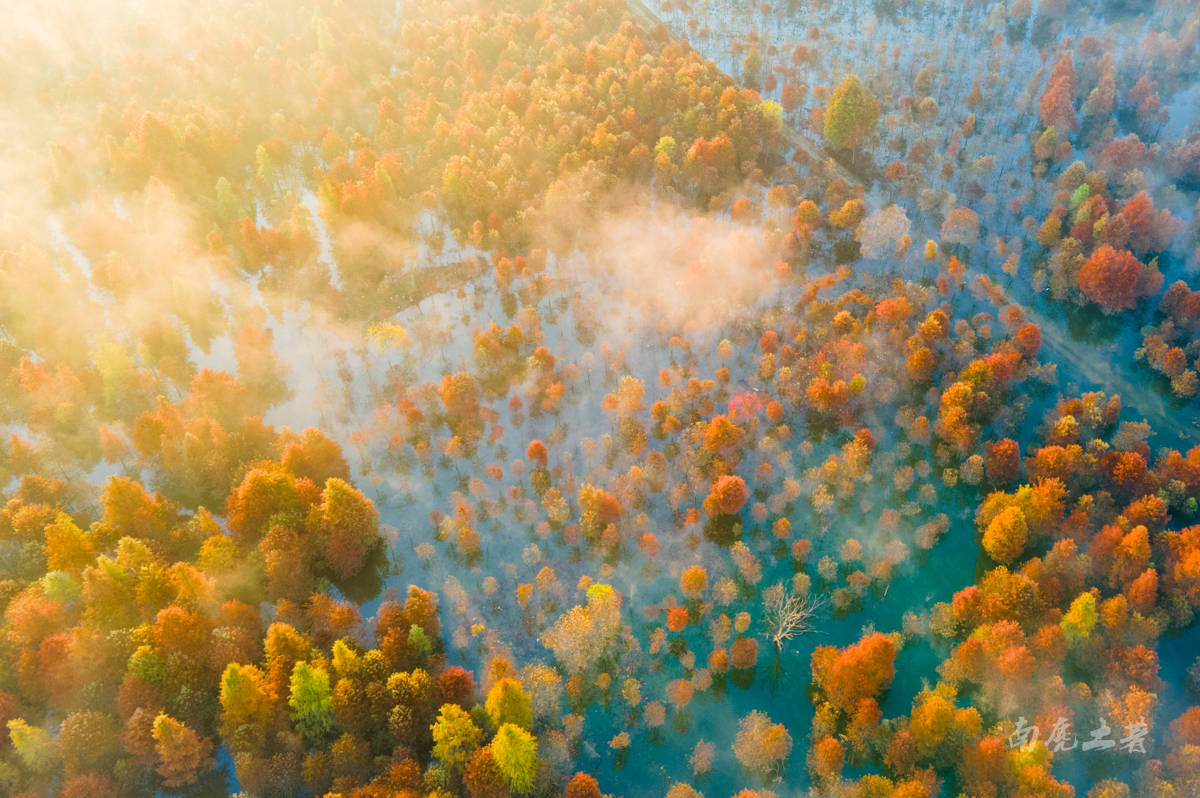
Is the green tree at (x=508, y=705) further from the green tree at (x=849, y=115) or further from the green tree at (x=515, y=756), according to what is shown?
the green tree at (x=849, y=115)

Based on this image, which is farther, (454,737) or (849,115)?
(849,115)

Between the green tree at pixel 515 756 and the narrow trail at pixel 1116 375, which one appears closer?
the green tree at pixel 515 756

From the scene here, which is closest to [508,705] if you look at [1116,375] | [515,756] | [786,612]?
[515,756]

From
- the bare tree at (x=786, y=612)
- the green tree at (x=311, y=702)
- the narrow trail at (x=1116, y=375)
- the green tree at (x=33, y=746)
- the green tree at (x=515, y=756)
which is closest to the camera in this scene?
the green tree at (x=515, y=756)

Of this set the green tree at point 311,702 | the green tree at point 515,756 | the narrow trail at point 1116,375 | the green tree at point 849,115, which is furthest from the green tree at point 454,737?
the green tree at point 849,115

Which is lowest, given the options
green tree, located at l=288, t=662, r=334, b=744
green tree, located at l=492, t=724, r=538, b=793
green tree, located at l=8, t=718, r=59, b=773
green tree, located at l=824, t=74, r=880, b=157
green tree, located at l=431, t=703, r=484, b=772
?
green tree, located at l=492, t=724, r=538, b=793

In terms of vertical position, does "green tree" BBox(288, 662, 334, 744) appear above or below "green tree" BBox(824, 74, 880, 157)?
below

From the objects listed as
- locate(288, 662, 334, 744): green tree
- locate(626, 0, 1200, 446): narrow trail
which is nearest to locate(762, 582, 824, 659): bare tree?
locate(288, 662, 334, 744): green tree

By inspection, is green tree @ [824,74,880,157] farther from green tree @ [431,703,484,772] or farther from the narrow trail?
green tree @ [431,703,484,772]

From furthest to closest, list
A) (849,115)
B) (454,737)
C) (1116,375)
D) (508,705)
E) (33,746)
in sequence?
1. (849,115)
2. (1116,375)
3. (508,705)
4. (33,746)
5. (454,737)


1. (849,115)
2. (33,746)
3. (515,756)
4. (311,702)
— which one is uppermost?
(849,115)

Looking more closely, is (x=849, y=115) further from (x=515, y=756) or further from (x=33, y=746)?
(x=33, y=746)
